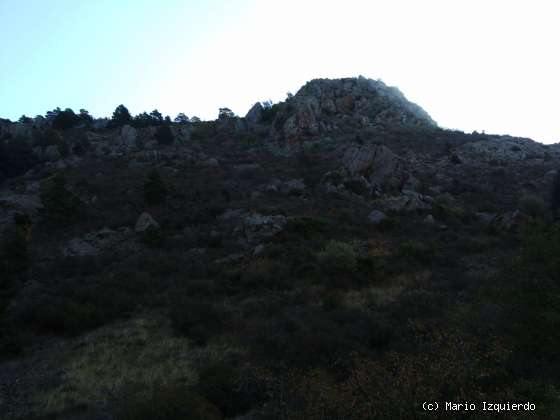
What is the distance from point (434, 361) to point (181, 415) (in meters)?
4.77

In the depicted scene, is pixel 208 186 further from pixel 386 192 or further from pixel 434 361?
pixel 434 361

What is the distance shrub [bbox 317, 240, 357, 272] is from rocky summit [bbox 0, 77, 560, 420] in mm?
81

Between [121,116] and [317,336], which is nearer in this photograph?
[317,336]

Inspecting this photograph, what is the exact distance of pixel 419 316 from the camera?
1330cm

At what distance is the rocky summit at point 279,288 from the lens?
29.3 ft

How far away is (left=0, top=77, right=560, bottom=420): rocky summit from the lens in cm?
893

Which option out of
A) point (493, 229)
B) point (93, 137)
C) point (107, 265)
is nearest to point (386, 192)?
point (493, 229)

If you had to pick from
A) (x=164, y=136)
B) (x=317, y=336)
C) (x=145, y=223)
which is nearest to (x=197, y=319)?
(x=317, y=336)

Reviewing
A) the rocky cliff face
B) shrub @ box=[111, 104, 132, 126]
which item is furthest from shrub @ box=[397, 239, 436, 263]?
shrub @ box=[111, 104, 132, 126]

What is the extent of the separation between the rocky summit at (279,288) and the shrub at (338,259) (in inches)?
3.2

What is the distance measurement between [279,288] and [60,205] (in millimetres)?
16567

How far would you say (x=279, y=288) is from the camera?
1720cm

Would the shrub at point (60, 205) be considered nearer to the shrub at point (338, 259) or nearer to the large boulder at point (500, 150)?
the shrub at point (338, 259)

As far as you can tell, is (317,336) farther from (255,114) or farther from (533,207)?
(255,114)
